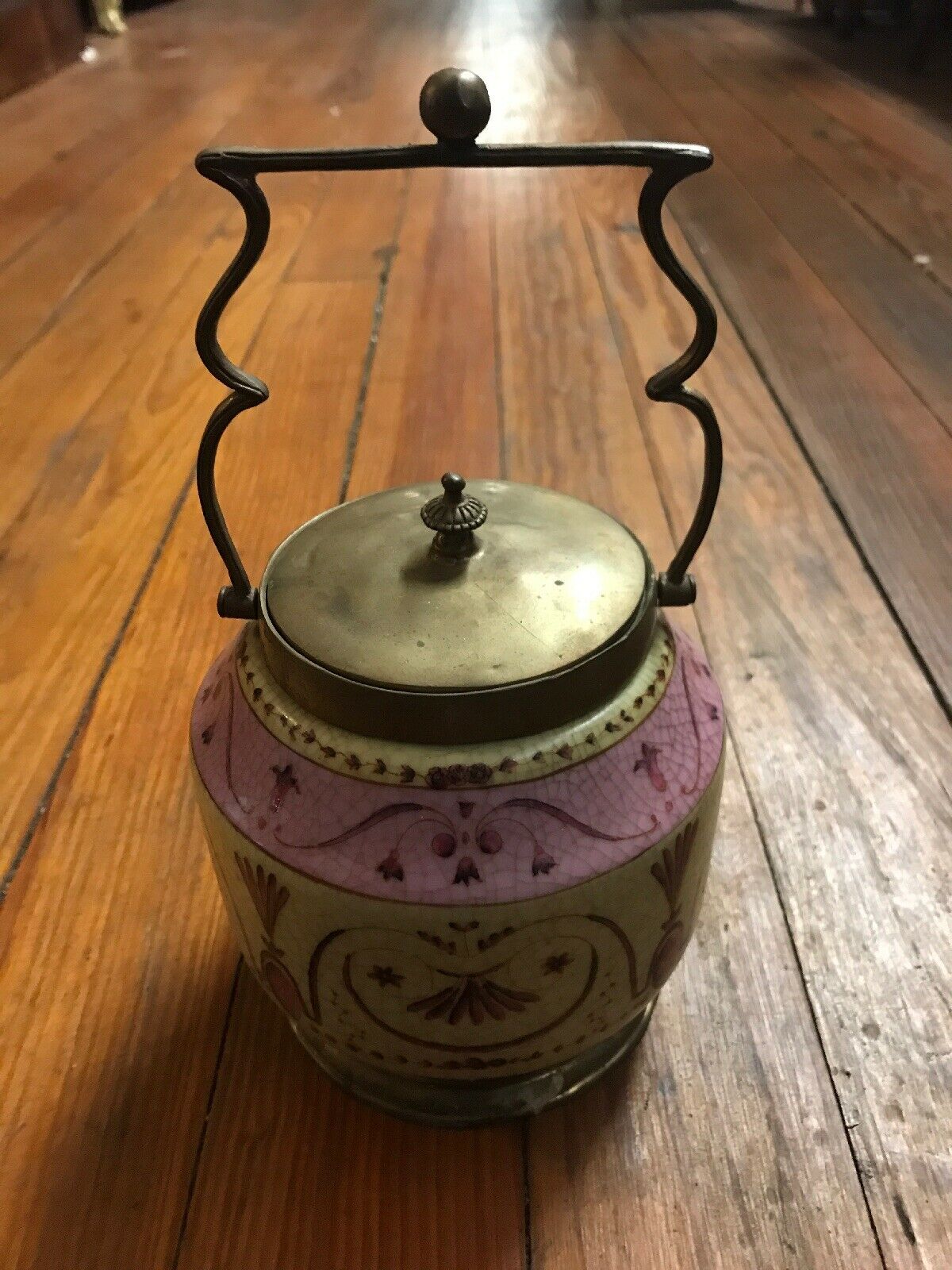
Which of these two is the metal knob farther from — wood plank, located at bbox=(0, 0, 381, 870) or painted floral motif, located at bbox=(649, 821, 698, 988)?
wood plank, located at bbox=(0, 0, 381, 870)

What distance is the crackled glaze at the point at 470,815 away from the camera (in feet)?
1.55

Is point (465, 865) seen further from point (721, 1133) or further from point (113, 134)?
point (113, 134)

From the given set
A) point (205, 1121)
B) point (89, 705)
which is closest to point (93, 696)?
point (89, 705)

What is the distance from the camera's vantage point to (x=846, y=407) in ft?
4.23

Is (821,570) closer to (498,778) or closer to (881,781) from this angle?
(881,781)

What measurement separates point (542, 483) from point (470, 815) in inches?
29.3

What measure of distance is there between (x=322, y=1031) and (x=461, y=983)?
105 mm

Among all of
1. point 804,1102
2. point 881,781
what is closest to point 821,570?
point 881,781

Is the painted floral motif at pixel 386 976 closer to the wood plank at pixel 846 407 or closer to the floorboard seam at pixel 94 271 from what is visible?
the wood plank at pixel 846 407

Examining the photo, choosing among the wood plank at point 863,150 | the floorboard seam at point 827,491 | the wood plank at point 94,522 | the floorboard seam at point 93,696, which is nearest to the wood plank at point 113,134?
the wood plank at point 94,522

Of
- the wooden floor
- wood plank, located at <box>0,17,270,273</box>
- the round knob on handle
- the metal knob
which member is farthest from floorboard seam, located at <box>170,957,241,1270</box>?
wood plank, located at <box>0,17,270,273</box>

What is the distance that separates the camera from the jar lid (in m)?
0.47

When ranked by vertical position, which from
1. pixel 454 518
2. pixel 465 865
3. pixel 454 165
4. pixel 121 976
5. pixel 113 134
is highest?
pixel 454 165

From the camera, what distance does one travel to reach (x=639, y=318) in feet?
A: 4.93
